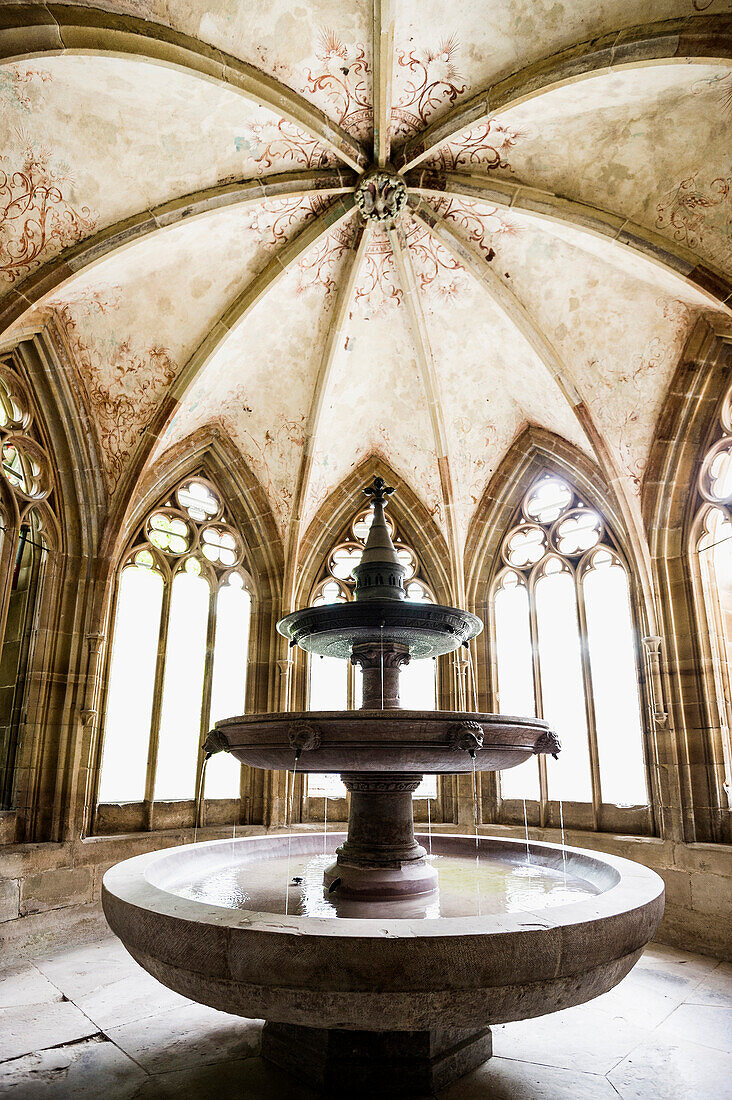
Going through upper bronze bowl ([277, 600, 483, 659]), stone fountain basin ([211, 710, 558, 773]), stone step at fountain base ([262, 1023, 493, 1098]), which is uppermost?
upper bronze bowl ([277, 600, 483, 659])

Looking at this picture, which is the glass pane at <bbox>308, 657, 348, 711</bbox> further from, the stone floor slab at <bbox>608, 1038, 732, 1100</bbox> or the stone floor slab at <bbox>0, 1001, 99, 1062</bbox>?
the stone floor slab at <bbox>608, 1038, 732, 1100</bbox>

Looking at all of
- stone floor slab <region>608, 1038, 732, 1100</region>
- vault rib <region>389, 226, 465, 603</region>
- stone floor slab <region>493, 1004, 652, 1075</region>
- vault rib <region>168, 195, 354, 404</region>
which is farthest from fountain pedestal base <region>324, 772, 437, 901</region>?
vault rib <region>168, 195, 354, 404</region>

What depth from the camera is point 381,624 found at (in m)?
4.34

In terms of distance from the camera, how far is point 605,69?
5.68 meters

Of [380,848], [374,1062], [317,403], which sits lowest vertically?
[374,1062]

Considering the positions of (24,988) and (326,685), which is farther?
(326,685)

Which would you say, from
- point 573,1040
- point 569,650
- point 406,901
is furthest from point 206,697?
point 573,1040

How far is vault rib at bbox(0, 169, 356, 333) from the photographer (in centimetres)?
637

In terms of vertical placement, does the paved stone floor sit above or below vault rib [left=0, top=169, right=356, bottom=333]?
below

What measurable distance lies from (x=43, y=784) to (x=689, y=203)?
8.29 m

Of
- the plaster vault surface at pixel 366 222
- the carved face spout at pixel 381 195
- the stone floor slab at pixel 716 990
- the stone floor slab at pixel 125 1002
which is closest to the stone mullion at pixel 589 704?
the plaster vault surface at pixel 366 222

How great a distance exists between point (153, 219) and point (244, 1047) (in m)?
6.71

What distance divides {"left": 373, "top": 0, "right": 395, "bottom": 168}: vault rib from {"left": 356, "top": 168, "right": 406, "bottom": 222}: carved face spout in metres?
0.13

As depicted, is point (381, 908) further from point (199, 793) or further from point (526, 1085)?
point (199, 793)
